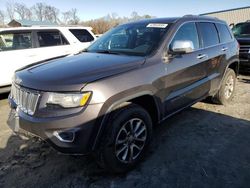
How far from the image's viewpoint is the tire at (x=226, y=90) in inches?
206

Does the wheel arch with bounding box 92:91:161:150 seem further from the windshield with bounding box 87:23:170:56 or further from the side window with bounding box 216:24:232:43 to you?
the side window with bounding box 216:24:232:43

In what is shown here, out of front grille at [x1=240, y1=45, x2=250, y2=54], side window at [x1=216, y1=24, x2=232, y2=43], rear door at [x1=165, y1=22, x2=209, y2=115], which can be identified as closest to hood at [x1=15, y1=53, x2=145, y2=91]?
rear door at [x1=165, y1=22, x2=209, y2=115]

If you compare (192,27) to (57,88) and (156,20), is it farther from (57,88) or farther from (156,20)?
(57,88)

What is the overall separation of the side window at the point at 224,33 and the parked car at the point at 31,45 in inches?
159

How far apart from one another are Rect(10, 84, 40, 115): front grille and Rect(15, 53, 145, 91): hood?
3.0 inches

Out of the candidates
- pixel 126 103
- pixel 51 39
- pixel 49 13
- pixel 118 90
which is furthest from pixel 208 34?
pixel 49 13

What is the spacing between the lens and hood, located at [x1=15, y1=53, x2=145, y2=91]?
8.59 feet

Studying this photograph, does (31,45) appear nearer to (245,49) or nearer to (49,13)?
(245,49)

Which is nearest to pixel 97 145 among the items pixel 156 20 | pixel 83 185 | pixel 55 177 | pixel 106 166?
pixel 106 166

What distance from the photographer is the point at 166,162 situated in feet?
10.8

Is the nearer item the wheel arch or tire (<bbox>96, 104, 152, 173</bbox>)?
the wheel arch

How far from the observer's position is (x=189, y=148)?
3611 millimetres

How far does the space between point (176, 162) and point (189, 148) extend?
44 centimetres

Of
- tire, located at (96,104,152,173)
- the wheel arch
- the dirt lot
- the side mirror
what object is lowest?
the dirt lot
